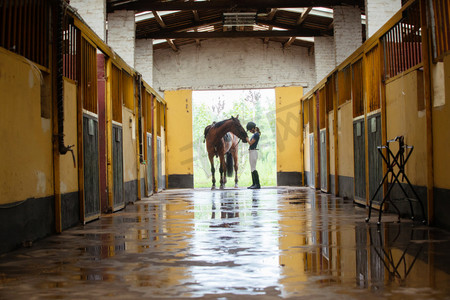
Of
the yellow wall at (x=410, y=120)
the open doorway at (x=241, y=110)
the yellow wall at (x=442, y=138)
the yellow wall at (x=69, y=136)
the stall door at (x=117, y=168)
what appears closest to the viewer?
the yellow wall at (x=442, y=138)

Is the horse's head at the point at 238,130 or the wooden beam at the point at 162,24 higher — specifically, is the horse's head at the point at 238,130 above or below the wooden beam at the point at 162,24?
below

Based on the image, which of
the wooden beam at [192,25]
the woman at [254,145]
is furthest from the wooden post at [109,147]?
the wooden beam at [192,25]

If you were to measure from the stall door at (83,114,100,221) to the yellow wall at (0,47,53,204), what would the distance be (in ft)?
4.27

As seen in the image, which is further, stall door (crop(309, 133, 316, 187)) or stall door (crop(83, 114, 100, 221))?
stall door (crop(309, 133, 316, 187))

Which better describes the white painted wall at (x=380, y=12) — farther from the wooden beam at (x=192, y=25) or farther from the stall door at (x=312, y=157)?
the wooden beam at (x=192, y=25)

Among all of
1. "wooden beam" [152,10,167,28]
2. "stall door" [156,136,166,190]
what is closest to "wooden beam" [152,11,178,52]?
"wooden beam" [152,10,167,28]

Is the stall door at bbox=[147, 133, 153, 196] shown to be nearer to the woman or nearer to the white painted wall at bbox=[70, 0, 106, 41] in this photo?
the woman

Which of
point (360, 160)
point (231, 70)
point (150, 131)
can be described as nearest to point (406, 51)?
point (360, 160)

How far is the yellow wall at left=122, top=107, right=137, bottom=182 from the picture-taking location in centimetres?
977

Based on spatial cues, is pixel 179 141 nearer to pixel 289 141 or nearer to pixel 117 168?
pixel 289 141

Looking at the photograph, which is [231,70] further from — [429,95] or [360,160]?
[429,95]

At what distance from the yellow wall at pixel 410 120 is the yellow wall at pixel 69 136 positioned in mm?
3922

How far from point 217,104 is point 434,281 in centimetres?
2361

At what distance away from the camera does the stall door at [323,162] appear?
495 inches
